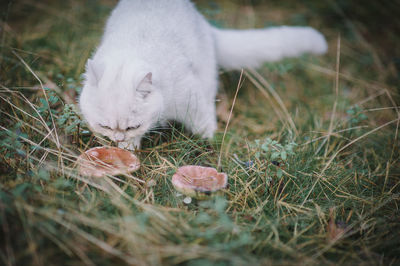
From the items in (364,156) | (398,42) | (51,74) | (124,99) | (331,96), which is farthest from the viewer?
(398,42)

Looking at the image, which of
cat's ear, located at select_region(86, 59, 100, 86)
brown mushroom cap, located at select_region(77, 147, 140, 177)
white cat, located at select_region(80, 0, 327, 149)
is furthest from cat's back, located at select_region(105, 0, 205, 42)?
brown mushroom cap, located at select_region(77, 147, 140, 177)

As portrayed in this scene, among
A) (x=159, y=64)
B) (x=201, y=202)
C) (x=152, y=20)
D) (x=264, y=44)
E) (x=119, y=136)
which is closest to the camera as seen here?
(x=201, y=202)

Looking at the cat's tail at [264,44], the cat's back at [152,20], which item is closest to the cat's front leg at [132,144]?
the cat's back at [152,20]

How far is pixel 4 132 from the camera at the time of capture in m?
1.54

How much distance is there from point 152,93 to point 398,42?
137 inches

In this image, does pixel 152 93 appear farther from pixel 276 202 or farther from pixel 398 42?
pixel 398 42

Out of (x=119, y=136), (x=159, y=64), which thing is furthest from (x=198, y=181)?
(x=159, y=64)

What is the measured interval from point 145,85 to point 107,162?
1.65 feet

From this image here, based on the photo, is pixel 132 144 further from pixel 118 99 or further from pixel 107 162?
pixel 118 99

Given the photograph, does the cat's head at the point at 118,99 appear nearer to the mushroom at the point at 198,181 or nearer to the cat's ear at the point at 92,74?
the cat's ear at the point at 92,74

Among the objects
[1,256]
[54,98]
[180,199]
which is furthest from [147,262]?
[54,98]

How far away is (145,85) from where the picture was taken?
1.45m

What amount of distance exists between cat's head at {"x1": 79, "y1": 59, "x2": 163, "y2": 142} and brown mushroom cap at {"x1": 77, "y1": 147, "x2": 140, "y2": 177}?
10 centimetres

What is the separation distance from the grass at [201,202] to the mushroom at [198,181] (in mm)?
71
